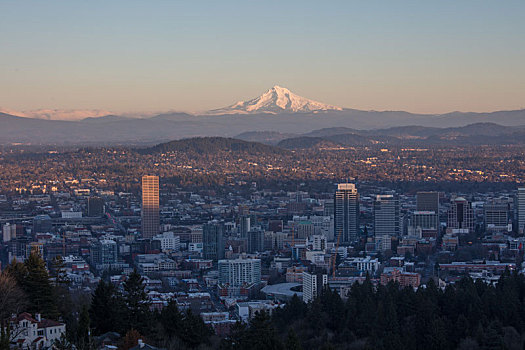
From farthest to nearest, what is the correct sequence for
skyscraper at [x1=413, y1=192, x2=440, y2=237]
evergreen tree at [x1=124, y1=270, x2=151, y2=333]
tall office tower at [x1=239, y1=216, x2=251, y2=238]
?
skyscraper at [x1=413, y1=192, x2=440, y2=237]
tall office tower at [x1=239, y1=216, x2=251, y2=238]
evergreen tree at [x1=124, y1=270, x2=151, y2=333]

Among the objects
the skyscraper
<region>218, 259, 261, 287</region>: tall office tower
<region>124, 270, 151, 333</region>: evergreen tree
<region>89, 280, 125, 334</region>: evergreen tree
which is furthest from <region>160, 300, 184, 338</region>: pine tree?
the skyscraper

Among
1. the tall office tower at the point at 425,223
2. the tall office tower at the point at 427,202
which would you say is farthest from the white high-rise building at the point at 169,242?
the tall office tower at the point at 427,202

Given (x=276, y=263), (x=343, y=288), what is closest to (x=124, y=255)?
(x=276, y=263)

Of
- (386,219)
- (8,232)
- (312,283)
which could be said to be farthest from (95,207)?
(312,283)

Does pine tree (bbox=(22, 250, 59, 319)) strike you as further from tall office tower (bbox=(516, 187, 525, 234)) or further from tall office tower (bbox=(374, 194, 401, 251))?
tall office tower (bbox=(516, 187, 525, 234))

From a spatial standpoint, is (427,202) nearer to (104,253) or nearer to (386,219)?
(386,219)

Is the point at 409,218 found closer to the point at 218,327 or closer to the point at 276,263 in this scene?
the point at 276,263
